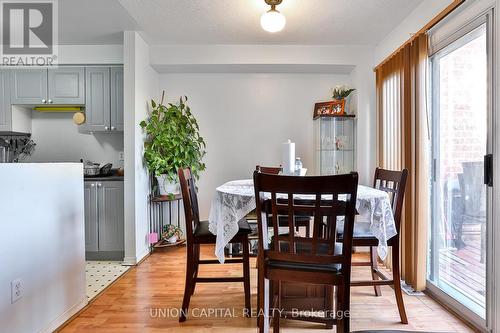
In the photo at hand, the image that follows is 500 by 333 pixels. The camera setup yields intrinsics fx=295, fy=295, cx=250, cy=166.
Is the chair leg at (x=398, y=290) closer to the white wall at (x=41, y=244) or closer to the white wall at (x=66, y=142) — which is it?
the white wall at (x=41, y=244)

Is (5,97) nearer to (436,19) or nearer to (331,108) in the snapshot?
(331,108)

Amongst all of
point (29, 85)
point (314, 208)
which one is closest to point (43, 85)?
point (29, 85)

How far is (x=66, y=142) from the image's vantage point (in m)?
3.78

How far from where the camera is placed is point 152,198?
3527 millimetres

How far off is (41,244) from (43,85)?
8.38 ft

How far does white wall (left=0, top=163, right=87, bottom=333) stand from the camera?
1529 millimetres

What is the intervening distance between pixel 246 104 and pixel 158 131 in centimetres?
122

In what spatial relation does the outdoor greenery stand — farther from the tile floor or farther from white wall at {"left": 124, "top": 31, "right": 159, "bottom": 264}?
the tile floor

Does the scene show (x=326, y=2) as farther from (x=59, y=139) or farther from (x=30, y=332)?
(x=59, y=139)

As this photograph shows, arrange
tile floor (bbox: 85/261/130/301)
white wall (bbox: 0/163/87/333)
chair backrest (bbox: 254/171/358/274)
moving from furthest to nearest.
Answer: tile floor (bbox: 85/261/130/301) < white wall (bbox: 0/163/87/333) < chair backrest (bbox: 254/171/358/274)

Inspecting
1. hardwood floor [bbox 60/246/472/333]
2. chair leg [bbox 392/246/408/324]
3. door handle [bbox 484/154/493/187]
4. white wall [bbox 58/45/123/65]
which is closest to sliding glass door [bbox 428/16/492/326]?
door handle [bbox 484/154/493/187]

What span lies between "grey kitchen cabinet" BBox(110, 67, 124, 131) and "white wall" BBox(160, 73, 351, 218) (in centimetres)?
57

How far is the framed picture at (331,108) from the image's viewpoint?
3525mm

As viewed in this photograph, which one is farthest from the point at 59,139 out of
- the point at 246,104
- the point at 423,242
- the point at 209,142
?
the point at 423,242
